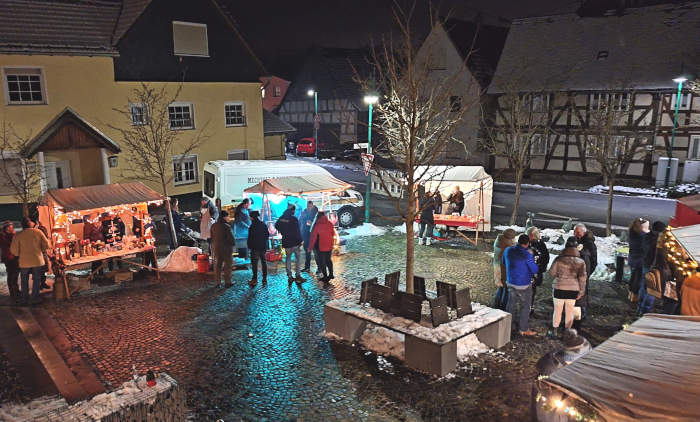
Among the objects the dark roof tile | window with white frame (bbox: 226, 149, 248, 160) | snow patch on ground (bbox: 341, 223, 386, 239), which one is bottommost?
snow patch on ground (bbox: 341, 223, 386, 239)

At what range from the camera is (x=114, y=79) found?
2056 centimetres

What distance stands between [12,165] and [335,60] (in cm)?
3303

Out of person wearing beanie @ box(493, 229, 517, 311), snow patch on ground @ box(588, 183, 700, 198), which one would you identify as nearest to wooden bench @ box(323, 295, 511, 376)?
person wearing beanie @ box(493, 229, 517, 311)

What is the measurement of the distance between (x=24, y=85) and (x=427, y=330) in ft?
58.5

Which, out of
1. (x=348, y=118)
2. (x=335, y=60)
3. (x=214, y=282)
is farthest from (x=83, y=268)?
(x=335, y=60)

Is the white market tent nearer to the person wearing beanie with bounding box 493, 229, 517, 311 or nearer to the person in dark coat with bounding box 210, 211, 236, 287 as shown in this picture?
the person wearing beanie with bounding box 493, 229, 517, 311

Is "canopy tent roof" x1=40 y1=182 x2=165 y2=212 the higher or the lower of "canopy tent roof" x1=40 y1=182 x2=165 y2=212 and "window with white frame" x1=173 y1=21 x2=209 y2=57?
the lower

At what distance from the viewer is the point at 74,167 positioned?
755 inches

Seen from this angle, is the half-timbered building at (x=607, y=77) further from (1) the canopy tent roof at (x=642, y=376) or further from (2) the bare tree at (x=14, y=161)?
(1) the canopy tent roof at (x=642, y=376)

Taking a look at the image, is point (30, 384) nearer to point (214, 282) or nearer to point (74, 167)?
point (214, 282)

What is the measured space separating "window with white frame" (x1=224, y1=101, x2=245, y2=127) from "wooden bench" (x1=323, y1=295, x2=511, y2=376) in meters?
17.5

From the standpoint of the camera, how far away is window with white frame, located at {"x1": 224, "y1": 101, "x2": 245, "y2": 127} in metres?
24.7

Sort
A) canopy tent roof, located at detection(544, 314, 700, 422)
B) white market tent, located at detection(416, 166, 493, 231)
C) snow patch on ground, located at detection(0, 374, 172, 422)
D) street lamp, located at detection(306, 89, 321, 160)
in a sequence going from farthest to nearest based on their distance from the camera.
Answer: street lamp, located at detection(306, 89, 321, 160) → white market tent, located at detection(416, 166, 493, 231) → snow patch on ground, located at detection(0, 374, 172, 422) → canopy tent roof, located at detection(544, 314, 700, 422)

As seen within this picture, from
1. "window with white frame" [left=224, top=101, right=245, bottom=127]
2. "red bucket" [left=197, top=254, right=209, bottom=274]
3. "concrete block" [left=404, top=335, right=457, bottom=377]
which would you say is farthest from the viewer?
"window with white frame" [left=224, top=101, right=245, bottom=127]
